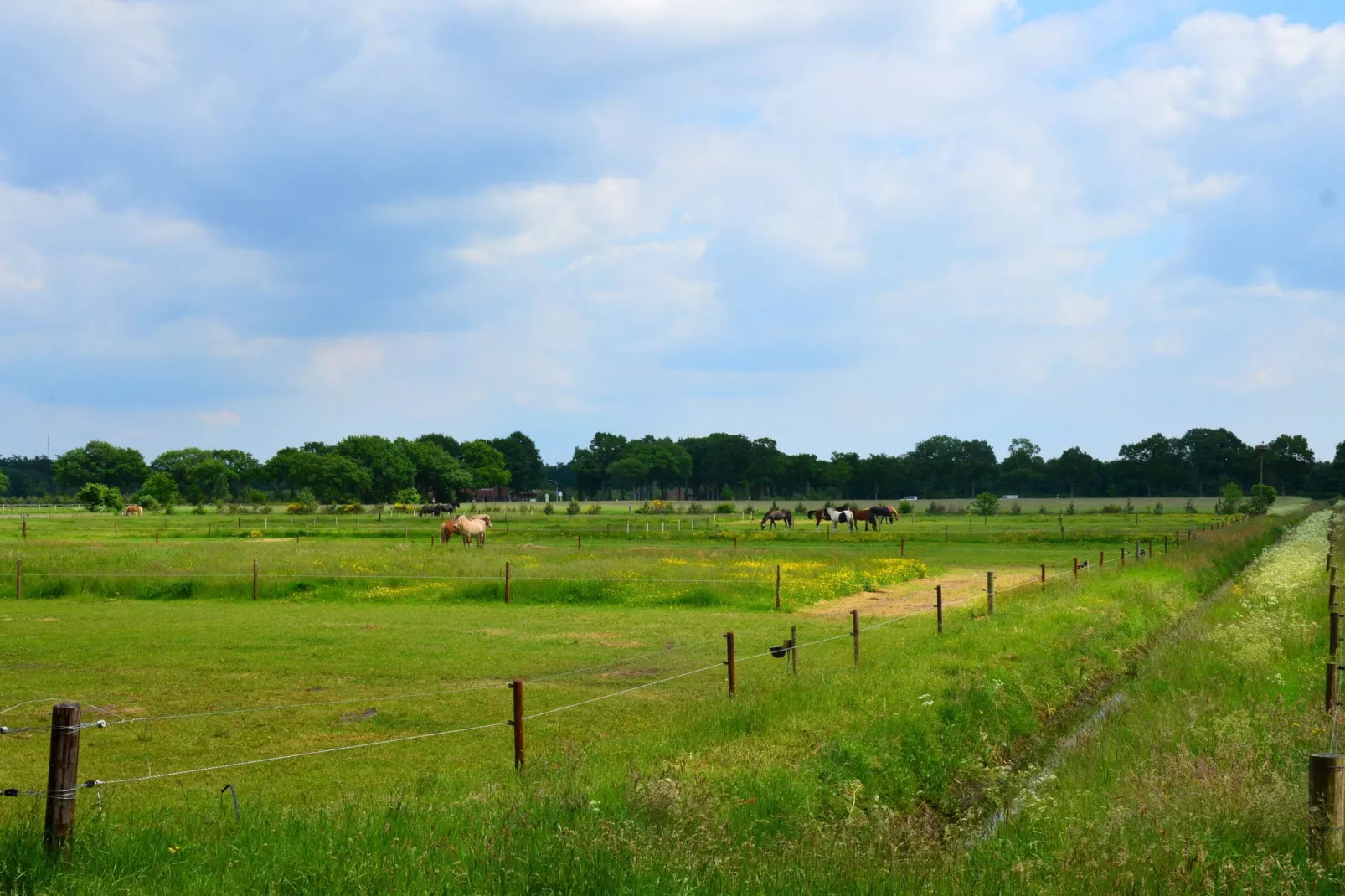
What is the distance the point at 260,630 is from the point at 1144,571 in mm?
26041

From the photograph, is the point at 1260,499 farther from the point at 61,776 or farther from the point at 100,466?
the point at 100,466

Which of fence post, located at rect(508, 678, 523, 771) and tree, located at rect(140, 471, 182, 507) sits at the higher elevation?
tree, located at rect(140, 471, 182, 507)

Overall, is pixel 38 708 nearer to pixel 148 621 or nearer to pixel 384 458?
pixel 148 621

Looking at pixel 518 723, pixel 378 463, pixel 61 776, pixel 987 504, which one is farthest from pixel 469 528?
pixel 378 463

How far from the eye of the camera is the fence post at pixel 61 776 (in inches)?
263

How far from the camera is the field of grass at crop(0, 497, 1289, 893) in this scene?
6973 millimetres

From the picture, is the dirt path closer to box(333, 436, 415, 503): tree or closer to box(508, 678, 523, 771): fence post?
box(508, 678, 523, 771): fence post

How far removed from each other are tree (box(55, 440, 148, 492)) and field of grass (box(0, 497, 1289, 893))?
513ft

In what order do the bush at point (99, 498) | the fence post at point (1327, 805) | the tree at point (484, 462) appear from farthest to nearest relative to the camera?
the tree at point (484, 462)
the bush at point (99, 498)
the fence post at point (1327, 805)

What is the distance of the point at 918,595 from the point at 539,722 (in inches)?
822

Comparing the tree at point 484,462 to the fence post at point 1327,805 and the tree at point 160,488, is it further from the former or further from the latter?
the fence post at point 1327,805

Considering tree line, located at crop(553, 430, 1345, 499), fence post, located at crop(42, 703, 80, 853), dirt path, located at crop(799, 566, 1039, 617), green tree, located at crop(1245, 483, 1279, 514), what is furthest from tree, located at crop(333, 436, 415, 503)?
fence post, located at crop(42, 703, 80, 853)

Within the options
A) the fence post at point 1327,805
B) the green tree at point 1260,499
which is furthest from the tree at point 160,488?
the fence post at point 1327,805

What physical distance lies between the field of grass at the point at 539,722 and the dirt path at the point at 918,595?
1124 mm
